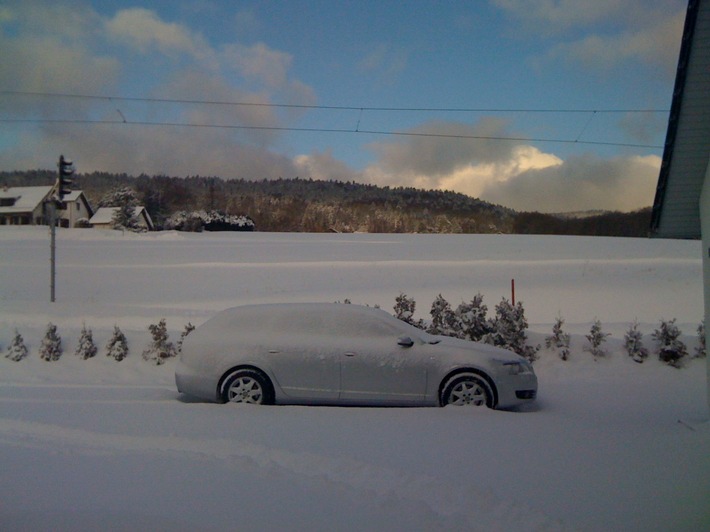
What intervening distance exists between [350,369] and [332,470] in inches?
110

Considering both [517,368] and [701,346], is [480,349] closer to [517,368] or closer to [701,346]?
[517,368]

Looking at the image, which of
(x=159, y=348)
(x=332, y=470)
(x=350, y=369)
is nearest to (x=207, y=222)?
(x=159, y=348)

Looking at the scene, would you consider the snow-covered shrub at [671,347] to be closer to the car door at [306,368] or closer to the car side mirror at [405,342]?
the car side mirror at [405,342]

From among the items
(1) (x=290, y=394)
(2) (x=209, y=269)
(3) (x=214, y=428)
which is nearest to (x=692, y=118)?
(1) (x=290, y=394)

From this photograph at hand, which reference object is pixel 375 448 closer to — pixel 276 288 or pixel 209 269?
pixel 276 288

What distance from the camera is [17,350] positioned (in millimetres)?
11023

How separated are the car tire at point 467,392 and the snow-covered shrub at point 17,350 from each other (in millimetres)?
8525

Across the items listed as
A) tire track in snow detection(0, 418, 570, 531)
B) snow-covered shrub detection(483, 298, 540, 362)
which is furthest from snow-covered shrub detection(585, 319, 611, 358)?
tire track in snow detection(0, 418, 570, 531)

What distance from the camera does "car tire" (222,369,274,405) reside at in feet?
23.4

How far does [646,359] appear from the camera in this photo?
10414mm

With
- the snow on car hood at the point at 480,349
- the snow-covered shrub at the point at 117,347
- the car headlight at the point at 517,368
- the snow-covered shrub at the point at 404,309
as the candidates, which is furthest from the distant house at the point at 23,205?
the car headlight at the point at 517,368

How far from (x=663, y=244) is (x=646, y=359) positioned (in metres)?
22.0

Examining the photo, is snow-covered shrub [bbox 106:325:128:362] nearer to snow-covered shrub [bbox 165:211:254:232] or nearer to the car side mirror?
the car side mirror

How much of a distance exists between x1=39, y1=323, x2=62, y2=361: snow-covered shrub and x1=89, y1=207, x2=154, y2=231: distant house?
55.7 ft
